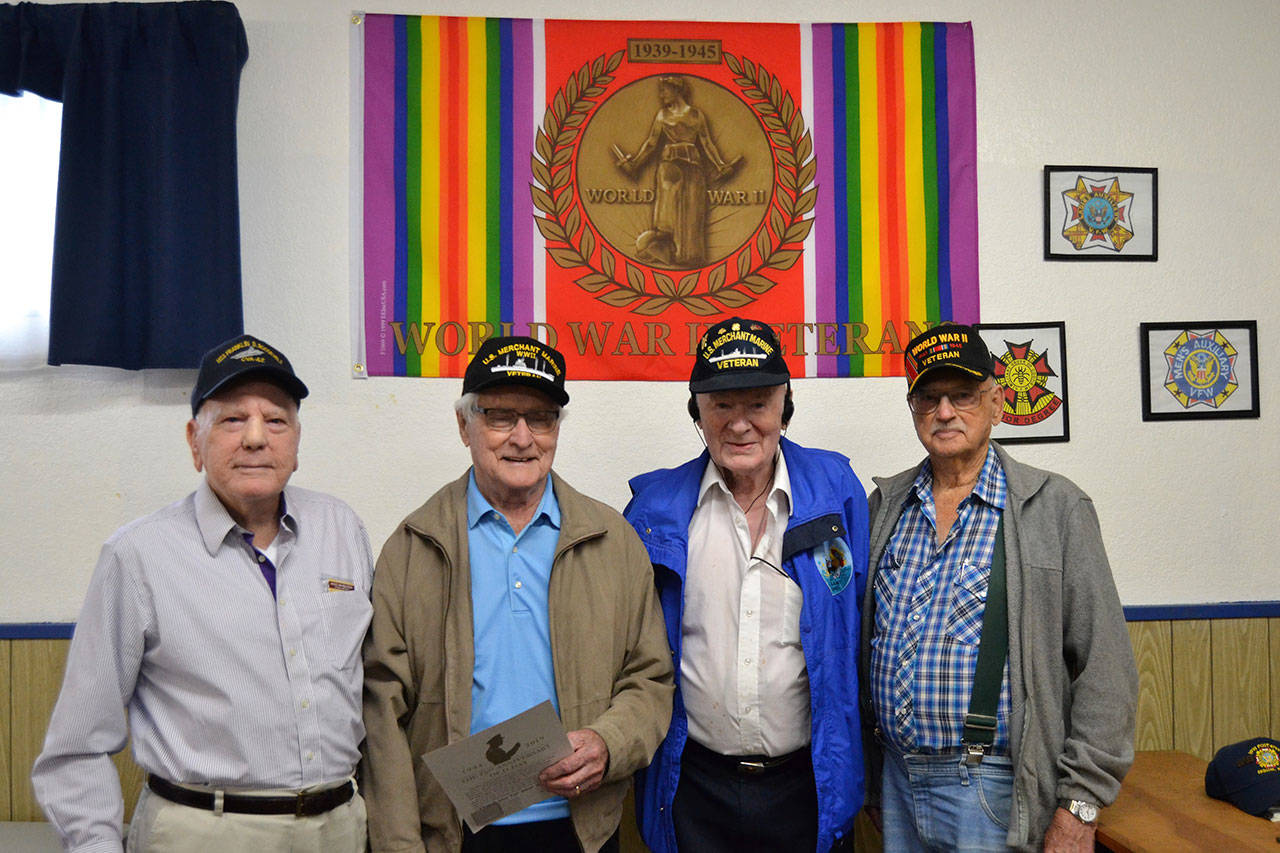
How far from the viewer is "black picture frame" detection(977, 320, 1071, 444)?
2.84 meters

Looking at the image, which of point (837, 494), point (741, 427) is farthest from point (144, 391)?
point (837, 494)

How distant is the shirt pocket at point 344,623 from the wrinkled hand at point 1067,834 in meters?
1.46

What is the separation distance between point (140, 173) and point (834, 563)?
7.64ft

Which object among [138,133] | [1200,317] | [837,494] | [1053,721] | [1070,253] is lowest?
[1053,721]

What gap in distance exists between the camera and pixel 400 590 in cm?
179

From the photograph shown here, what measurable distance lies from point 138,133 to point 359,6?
783 millimetres

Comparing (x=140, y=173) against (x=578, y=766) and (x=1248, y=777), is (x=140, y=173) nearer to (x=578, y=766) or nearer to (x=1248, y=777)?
(x=578, y=766)

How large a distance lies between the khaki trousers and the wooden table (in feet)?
5.80

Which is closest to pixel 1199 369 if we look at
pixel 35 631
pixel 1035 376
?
pixel 1035 376

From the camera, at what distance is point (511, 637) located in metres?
1.76

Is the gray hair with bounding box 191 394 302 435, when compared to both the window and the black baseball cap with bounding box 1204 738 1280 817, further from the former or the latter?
the black baseball cap with bounding box 1204 738 1280 817

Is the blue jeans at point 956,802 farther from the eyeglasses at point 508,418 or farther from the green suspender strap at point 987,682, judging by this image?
the eyeglasses at point 508,418

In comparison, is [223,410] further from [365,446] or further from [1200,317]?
[1200,317]

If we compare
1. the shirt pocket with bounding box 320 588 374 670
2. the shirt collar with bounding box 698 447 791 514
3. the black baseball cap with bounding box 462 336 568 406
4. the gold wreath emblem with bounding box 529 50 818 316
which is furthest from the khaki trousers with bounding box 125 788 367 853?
the gold wreath emblem with bounding box 529 50 818 316
